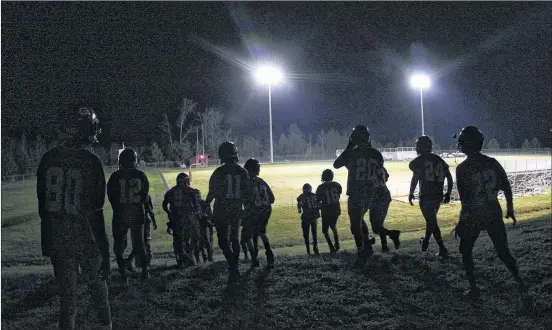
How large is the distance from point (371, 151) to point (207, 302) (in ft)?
11.2

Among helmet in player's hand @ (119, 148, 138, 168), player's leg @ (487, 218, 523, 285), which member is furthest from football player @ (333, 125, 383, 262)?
helmet in player's hand @ (119, 148, 138, 168)

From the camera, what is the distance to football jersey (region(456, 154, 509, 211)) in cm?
543

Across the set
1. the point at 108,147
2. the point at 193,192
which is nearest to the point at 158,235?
the point at 193,192

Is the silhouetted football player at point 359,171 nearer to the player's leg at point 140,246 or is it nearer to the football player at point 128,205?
the football player at point 128,205

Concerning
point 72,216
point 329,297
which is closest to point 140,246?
point 72,216

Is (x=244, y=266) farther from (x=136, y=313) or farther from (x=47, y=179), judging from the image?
(x=47, y=179)

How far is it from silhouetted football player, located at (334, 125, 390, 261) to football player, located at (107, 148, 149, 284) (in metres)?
3.08

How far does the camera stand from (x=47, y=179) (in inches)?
169

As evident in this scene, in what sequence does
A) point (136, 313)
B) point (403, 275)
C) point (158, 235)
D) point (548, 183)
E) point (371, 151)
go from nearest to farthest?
point (136, 313), point (403, 275), point (371, 151), point (158, 235), point (548, 183)

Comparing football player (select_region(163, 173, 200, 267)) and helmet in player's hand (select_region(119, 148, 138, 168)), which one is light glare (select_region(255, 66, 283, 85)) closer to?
football player (select_region(163, 173, 200, 267))

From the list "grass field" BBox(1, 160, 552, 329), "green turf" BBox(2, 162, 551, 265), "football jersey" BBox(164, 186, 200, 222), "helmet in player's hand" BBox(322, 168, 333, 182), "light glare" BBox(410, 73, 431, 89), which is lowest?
"green turf" BBox(2, 162, 551, 265)

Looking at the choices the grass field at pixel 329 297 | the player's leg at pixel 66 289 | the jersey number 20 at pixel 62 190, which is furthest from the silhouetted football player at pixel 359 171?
the player's leg at pixel 66 289

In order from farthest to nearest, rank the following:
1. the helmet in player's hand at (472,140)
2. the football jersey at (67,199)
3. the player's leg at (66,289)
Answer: the helmet in player's hand at (472,140) < the football jersey at (67,199) < the player's leg at (66,289)

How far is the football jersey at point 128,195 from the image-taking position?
6.42 meters
